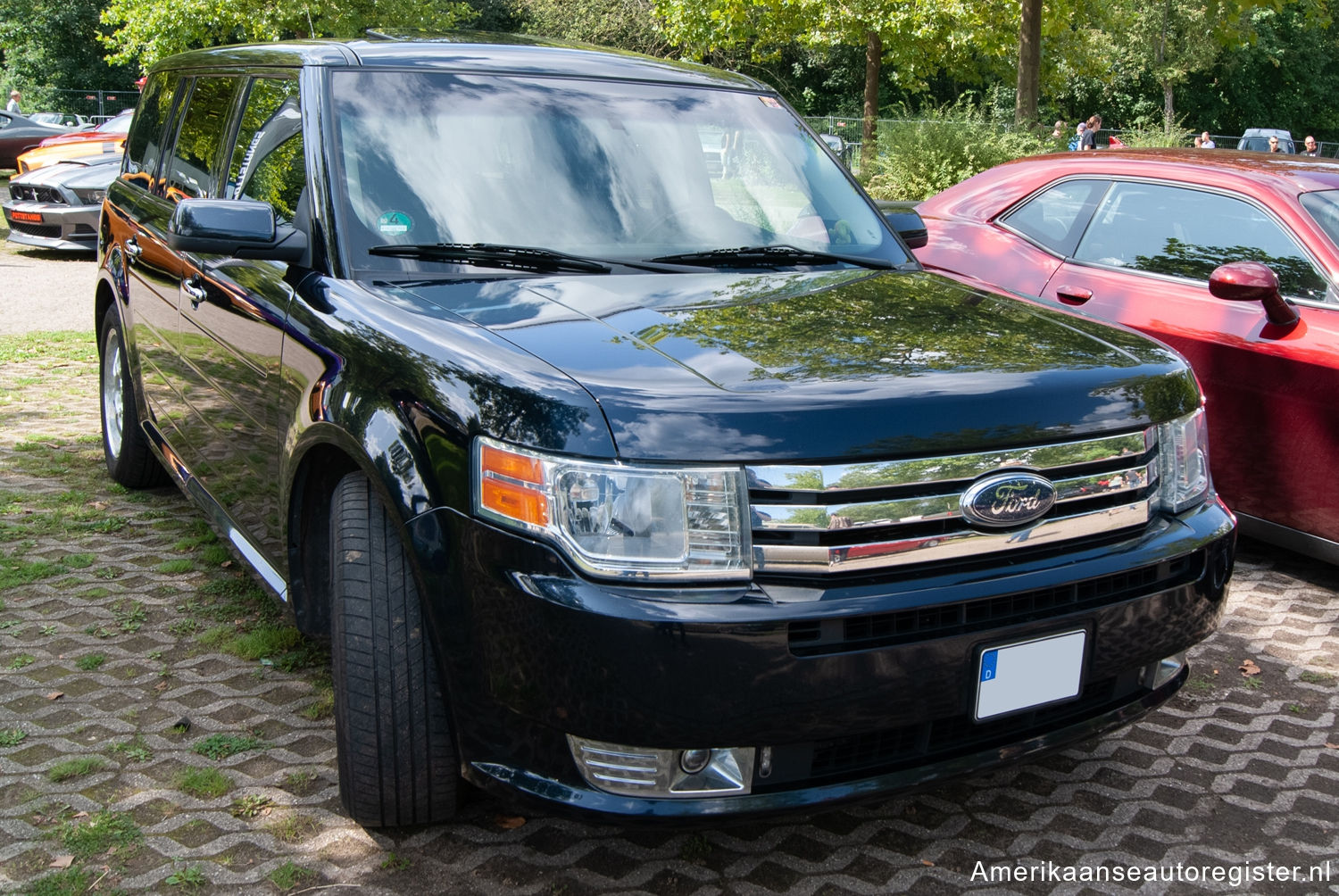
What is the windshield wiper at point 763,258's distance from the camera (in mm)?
3354

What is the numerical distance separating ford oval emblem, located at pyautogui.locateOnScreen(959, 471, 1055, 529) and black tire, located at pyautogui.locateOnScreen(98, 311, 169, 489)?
396 cm

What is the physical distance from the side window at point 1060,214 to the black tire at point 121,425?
415 centimetres

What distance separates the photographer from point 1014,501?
2490mm

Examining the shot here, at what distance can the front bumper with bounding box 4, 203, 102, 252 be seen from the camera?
1370cm

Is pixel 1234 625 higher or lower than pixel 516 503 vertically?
lower

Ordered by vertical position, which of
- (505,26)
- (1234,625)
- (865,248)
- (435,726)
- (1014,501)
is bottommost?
(1234,625)

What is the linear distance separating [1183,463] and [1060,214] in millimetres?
3117

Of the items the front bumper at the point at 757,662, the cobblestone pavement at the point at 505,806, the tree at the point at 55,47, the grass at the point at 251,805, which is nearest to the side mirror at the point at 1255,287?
the cobblestone pavement at the point at 505,806

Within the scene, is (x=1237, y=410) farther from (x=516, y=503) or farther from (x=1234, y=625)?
(x=516, y=503)

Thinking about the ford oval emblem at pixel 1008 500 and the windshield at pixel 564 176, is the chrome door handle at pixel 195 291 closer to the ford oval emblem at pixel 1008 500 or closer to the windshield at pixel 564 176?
the windshield at pixel 564 176

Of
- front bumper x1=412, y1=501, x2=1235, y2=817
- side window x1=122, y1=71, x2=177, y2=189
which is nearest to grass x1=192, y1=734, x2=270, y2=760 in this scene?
front bumper x1=412, y1=501, x2=1235, y2=817

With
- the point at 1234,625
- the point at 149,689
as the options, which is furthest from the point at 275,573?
the point at 1234,625

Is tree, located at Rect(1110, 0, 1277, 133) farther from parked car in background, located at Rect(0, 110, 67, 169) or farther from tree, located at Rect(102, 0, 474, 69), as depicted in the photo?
parked car in background, located at Rect(0, 110, 67, 169)

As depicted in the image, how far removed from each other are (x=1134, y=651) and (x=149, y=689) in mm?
2843
